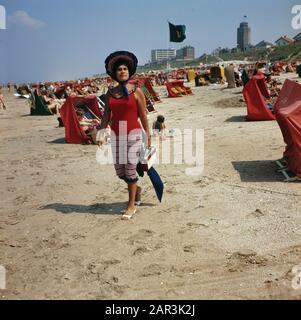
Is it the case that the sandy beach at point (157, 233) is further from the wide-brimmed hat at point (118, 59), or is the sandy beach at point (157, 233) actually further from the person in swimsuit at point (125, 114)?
the wide-brimmed hat at point (118, 59)

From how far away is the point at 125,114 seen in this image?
14.2ft

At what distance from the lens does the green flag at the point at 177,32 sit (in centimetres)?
2372

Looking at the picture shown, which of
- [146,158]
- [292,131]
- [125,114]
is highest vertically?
[125,114]

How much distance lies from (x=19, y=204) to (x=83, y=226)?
1.51 metres

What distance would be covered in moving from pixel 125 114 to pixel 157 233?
4.48 feet

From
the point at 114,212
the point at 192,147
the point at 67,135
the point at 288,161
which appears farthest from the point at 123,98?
the point at 67,135

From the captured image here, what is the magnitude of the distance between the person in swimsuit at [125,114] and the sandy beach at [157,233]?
2.44 ft

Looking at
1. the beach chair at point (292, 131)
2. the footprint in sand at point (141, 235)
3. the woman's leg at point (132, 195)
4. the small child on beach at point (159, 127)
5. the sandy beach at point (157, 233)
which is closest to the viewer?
the sandy beach at point (157, 233)

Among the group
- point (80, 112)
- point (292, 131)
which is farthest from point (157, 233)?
point (80, 112)

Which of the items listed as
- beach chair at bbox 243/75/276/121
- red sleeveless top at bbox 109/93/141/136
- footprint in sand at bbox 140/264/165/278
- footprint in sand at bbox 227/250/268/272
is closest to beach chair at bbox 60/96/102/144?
beach chair at bbox 243/75/276/121

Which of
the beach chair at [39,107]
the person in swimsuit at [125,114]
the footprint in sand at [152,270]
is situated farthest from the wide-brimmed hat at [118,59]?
the beach chair at [39,107]

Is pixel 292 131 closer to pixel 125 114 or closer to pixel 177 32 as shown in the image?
pixel 125 114

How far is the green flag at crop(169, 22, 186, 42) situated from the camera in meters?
23.7

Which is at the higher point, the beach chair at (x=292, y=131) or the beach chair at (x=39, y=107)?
the beach chair at (x=39, y=107)
